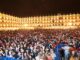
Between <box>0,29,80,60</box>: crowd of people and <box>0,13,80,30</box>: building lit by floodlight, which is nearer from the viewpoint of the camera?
<box>0,29,80,60</box>: crowd of people

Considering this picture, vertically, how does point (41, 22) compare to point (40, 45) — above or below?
above

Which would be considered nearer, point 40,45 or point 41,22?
point 40,45

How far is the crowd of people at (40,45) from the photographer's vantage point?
510 centimetres

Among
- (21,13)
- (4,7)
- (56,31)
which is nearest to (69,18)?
(56,31)

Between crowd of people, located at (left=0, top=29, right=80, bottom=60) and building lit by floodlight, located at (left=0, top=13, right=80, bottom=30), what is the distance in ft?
0.40

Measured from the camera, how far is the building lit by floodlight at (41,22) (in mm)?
5234

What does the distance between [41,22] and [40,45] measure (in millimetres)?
552

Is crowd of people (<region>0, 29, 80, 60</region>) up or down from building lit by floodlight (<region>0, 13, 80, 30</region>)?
down

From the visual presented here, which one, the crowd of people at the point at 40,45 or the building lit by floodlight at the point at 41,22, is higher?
the building lit by floodlight at the point at 41,22

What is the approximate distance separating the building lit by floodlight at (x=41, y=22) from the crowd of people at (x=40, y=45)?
12cm

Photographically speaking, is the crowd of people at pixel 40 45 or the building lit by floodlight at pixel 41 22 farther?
the building lit by floodlight at pixel 41 22

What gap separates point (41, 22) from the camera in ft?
18.1

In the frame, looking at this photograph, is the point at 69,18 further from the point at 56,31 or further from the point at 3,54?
the point at 3,54

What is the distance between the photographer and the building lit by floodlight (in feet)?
17.2
